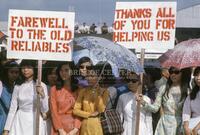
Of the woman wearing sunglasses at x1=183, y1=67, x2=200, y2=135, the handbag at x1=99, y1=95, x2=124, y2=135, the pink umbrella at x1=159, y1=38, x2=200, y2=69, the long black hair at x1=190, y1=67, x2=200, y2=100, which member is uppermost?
the pink umbrella at x1=159, y1=38, x2=200, y2=69

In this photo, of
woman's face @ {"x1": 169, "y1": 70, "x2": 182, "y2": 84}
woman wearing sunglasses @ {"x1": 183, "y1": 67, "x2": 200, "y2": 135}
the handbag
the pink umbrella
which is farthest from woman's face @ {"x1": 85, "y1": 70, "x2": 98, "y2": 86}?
woman wearing sunglasses @ {"x1": 183, "y1": 67, "x2": 200, "y2": 135}

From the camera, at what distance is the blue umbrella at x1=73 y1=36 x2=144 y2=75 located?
636 centimetres

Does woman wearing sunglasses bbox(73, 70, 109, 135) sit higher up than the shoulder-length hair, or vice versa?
the shoulder-length hair

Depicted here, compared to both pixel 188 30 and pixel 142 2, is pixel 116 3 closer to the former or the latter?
pixel 142 2

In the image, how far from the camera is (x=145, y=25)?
23.1 ft

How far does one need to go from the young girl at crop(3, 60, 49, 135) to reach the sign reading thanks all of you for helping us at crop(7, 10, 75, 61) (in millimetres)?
184

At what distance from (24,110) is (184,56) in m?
2.14

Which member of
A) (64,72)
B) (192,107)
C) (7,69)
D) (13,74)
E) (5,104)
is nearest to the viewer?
(192,107)

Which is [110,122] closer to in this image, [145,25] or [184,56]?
[184,56]

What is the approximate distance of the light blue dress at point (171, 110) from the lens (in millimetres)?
6828

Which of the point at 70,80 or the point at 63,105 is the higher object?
the point at 70,80

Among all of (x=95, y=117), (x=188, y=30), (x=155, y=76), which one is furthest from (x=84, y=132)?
(x=188, y=30)

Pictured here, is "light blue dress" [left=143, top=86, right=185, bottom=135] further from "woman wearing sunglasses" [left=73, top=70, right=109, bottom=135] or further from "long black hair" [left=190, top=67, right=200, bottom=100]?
"woman wearing sunglasses" [left=73, top=70, right=109, bottom=135]

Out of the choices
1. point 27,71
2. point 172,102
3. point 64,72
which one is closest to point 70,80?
point 64,72
